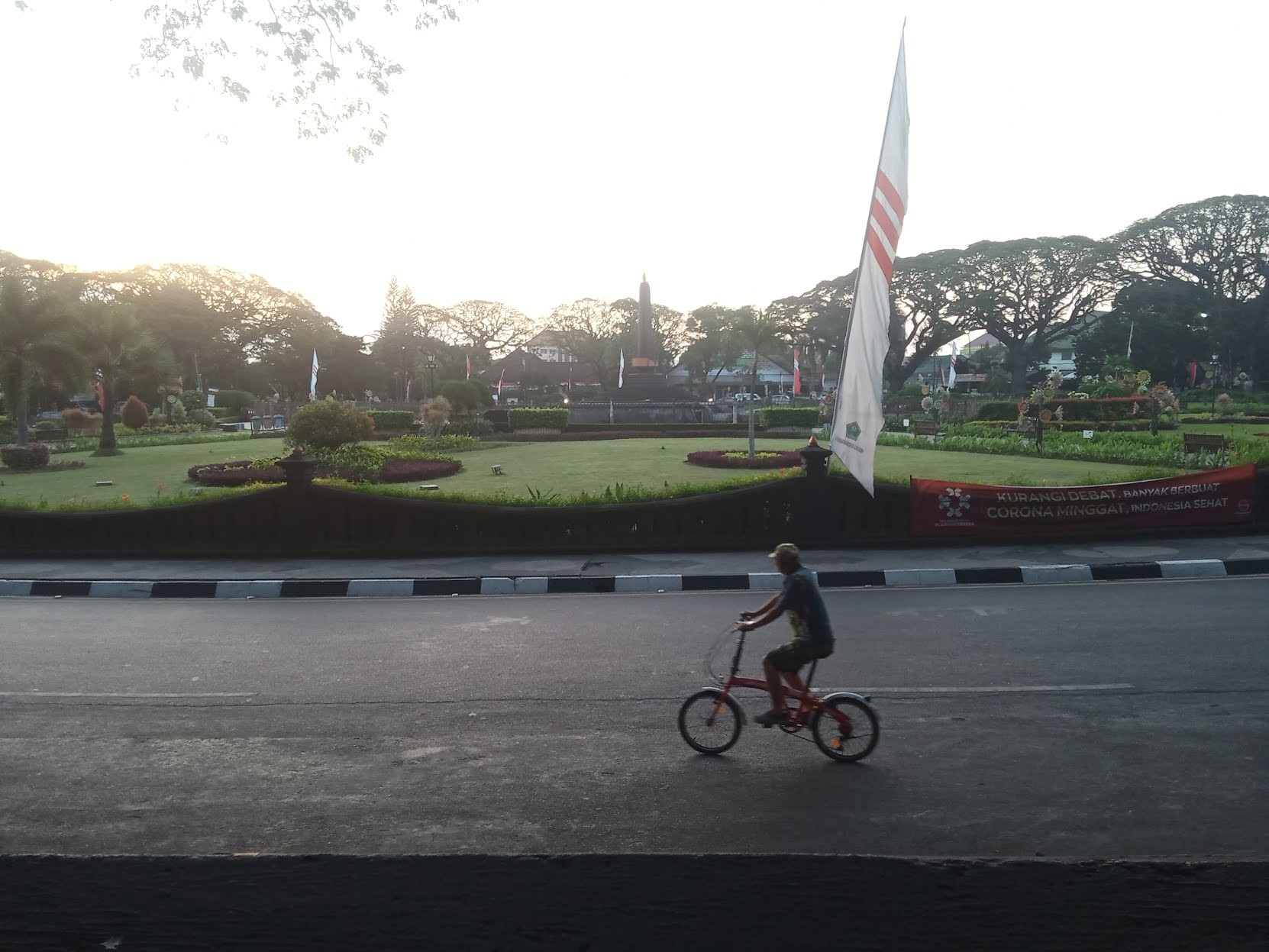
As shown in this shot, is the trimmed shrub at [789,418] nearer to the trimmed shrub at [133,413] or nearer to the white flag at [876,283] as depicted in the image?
the trimmed shrub at [133,413]

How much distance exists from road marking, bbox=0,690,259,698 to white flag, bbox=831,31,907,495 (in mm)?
4399

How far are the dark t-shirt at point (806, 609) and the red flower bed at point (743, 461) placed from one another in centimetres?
1834

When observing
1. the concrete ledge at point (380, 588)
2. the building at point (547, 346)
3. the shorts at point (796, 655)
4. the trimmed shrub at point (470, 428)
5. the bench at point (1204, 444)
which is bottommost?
the concrete ledge at point (380, 588)

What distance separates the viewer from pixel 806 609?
5.38 metres

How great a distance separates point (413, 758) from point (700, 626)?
12.5ft

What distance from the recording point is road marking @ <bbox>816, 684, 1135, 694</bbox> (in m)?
6.41

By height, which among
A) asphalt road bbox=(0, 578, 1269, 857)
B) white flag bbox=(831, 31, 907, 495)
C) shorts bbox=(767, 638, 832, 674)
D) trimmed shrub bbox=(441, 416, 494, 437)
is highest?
white flag bbox=(831, 31, 907, 495)

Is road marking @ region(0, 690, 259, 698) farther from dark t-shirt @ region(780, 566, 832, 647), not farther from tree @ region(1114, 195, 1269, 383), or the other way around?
tree @ region(1114, 195, 1269, 383)

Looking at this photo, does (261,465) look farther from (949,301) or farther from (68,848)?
(949,301)

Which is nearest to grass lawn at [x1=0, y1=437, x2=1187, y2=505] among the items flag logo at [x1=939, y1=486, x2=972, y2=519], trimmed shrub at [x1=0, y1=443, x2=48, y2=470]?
trimmed shrub at [x1=0, y1=443, x2=48, y2=470]

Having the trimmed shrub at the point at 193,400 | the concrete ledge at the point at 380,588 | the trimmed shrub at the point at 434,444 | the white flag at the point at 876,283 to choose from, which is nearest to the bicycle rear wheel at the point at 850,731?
the white flag at the point at 876,283

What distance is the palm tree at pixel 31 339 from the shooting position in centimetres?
2773

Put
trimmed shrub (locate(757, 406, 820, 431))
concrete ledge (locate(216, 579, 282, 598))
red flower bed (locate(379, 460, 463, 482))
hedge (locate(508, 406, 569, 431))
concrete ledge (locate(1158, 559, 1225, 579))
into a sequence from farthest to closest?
1. trimmed shrub (locate(757, 406, 820, 431))
2. hedge (locate(508, 406, 569, 431))
3. red flower bed (locate(379, 460, 463, 482))
4. concrete ledge (locate(216, 579, 282, 598))
5. concrete ledge (locate(1158, 559, 1225, 579))

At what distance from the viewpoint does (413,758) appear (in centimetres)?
538
